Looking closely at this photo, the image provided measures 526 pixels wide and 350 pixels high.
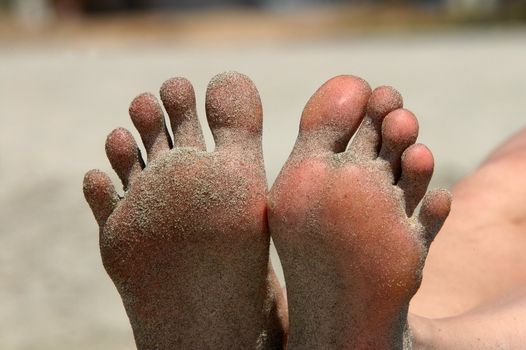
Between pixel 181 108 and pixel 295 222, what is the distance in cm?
24

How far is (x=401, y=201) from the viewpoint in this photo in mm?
1207

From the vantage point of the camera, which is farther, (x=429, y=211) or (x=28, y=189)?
(x=28, y=189)

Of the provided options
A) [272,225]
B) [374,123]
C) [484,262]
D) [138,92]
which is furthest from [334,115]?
[138,92]

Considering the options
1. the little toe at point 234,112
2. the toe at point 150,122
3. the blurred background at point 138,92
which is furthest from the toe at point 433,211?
the blurred background at point 138,92

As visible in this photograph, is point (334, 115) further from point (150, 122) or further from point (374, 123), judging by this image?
point (150, 122)

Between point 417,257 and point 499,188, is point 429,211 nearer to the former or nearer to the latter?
point 417,257

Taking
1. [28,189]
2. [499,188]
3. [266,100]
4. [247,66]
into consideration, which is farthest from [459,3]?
[499,188]

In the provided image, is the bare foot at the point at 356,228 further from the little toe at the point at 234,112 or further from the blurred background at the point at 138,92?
the blurred background at the point at 138,92

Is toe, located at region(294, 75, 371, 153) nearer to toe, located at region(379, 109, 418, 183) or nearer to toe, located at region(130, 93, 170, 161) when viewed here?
toe, located at region(379, 109, 418, 183)

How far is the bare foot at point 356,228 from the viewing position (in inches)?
46.7

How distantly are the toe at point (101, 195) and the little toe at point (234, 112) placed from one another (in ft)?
0.46

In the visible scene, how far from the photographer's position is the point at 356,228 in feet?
3.91

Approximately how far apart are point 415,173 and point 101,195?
378mm

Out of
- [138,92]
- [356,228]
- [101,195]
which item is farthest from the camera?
[138,92]
